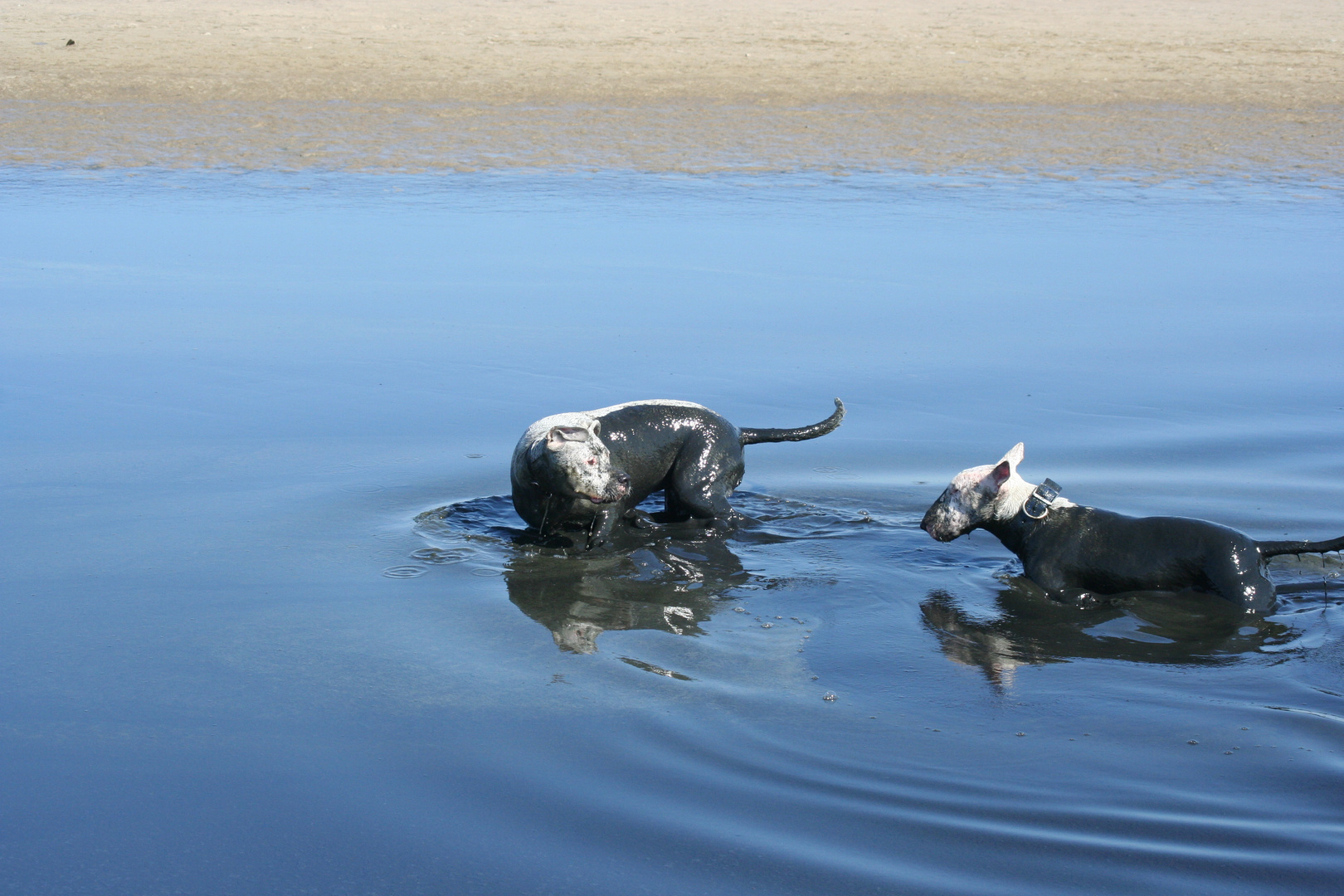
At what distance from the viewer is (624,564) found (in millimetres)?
6891

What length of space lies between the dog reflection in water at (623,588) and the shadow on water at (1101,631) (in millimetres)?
985

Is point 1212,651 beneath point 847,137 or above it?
beneath

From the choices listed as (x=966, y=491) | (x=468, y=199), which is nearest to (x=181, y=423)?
(x=966, y=491)

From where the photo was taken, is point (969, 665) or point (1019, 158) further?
point (1019, 158)

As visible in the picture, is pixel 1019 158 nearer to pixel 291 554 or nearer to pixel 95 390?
pixel 95 390

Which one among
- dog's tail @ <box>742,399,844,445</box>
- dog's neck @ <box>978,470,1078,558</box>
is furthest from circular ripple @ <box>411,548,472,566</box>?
dog's neck @ <box>978,470,1078,558</box>

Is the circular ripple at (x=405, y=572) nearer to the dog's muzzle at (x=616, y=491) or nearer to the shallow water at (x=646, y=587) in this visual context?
the shallow water at (x=646, y=587)

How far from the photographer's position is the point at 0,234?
13000 mm

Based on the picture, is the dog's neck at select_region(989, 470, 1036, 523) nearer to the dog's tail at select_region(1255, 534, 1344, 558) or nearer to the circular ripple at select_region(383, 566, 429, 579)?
the dog's tail at select_region(1255, 534, 1344, 558)

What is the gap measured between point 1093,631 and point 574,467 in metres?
2.43

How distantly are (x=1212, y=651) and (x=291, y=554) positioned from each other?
394cm

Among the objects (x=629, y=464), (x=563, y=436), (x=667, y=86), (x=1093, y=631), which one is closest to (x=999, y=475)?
(x=1093, y=631)

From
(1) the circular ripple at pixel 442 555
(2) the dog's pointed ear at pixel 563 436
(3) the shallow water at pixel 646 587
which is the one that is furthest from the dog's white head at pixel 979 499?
(1) the circular ripple at pixel 442 555

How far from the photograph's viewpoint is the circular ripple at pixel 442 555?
664 centimetres
